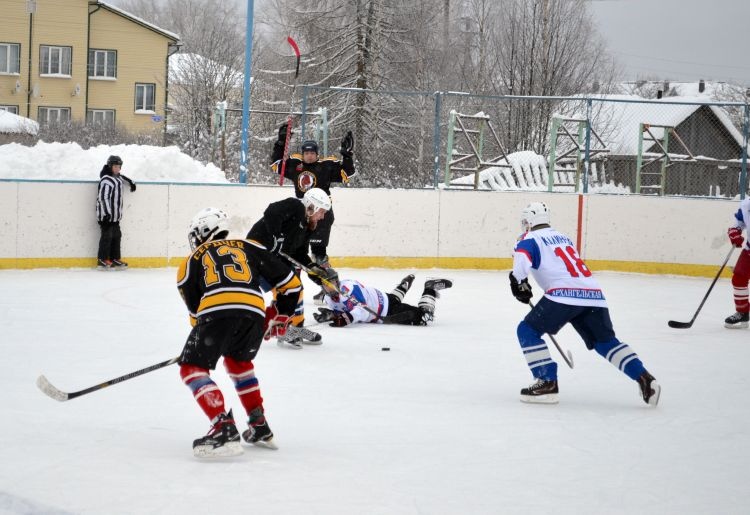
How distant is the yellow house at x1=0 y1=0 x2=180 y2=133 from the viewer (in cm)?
2717

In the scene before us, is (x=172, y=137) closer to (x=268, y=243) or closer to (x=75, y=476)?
(x=268, y=243)

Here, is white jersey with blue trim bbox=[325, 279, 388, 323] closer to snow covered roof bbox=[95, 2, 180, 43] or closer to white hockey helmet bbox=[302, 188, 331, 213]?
white hockey helmet bbox=[302, 188, 331, 213]

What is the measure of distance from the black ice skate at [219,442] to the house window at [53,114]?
25106mm

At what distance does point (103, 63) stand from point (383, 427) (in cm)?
2732

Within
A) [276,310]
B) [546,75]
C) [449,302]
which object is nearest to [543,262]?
[276,310]

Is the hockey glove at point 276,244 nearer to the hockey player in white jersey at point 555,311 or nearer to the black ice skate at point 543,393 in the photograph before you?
the hockey player in white jersey at point 555,311

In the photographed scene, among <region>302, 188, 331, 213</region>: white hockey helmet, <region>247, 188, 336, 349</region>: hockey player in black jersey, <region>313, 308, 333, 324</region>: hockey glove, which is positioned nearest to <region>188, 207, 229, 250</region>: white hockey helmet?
<region>247, 188, 336, 349</region>: hockey player in black jersey

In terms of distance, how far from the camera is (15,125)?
21.4 meters

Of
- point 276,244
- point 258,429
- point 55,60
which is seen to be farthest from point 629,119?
point 55,60

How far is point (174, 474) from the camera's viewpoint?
3564 mm

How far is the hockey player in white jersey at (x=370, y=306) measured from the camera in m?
7.26

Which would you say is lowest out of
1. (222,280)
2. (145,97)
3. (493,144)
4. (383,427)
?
(383,427)

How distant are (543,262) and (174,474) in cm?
233

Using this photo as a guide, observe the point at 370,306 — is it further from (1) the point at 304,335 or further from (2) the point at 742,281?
(2) the point at 742,281
